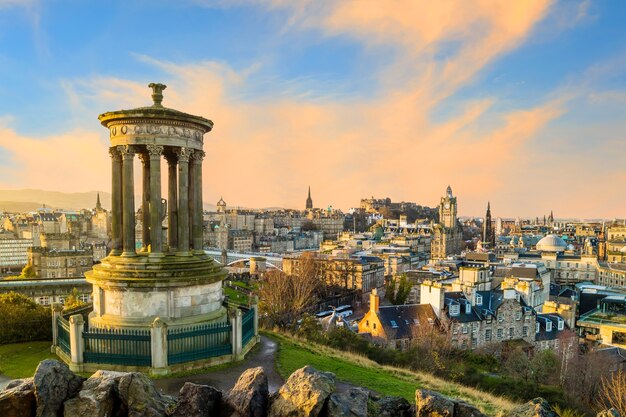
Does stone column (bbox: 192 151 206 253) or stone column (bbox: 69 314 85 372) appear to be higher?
stone column (bbox: 192 151 206 253)

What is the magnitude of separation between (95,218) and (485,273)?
148833 millimetres

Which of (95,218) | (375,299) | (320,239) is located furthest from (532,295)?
(95,218)

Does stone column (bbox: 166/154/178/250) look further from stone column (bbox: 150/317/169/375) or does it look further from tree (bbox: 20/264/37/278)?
tree (bbox: 20/264/37/278)

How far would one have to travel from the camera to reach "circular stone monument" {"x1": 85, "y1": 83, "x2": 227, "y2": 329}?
13406mm

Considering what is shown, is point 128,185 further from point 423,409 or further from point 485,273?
point 485,273

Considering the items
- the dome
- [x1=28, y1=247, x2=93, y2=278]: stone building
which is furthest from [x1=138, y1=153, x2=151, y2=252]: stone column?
the dome

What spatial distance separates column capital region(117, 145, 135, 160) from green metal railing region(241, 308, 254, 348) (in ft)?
22.2

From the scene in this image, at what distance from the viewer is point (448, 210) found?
483 ft

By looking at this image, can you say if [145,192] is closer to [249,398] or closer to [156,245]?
[156,245]

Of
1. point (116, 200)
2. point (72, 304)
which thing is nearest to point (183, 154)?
point (116, 200)

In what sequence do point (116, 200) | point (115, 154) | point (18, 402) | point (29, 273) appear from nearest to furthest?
point (18, 402)
point (115, 154)
point (116, 200)
point (29, 273)

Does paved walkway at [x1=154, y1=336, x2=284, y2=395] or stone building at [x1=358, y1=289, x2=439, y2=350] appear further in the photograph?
stone building at [x1=358, y1=289, x2=439, y2=350]

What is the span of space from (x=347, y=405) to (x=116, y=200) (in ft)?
38.3

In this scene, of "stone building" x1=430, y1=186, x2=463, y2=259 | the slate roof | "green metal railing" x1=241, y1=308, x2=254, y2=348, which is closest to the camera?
"green metal railing" x1=241, y1=308, x2=254, y2=348
